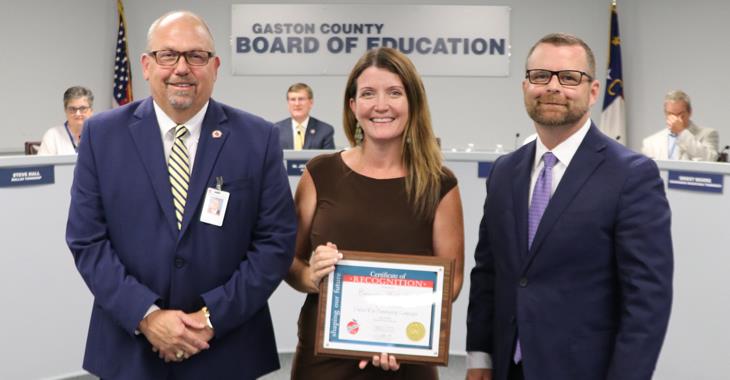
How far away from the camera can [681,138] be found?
7.20 m

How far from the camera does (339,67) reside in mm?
9938

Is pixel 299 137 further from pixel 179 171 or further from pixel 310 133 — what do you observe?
pixel 179 171

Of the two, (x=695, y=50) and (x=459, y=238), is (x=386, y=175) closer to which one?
(x=459, y=238)

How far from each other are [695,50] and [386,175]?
7866 mm

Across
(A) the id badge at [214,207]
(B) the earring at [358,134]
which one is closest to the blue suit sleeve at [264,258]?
(A) the id badge at [214,207]

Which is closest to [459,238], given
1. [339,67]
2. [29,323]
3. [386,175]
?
[386,175]

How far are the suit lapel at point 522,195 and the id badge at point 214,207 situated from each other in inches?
30.1

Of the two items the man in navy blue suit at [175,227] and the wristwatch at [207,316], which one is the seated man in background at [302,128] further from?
the wristwatch at [207,316]

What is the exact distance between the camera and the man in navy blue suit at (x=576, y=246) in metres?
1.93

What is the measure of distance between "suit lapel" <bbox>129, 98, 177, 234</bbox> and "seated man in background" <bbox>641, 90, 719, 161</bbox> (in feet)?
18.7

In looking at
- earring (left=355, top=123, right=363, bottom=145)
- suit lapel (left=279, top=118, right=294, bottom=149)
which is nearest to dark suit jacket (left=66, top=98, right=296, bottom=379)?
earring (left=355, top=123, right=363, bottom=145)

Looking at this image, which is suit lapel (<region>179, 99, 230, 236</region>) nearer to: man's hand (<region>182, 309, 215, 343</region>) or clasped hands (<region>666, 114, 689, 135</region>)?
man's hand (<region>182, 309, 215, 343</region>)

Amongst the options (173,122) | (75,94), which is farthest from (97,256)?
(75,94)

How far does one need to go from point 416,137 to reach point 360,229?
1.03ft
